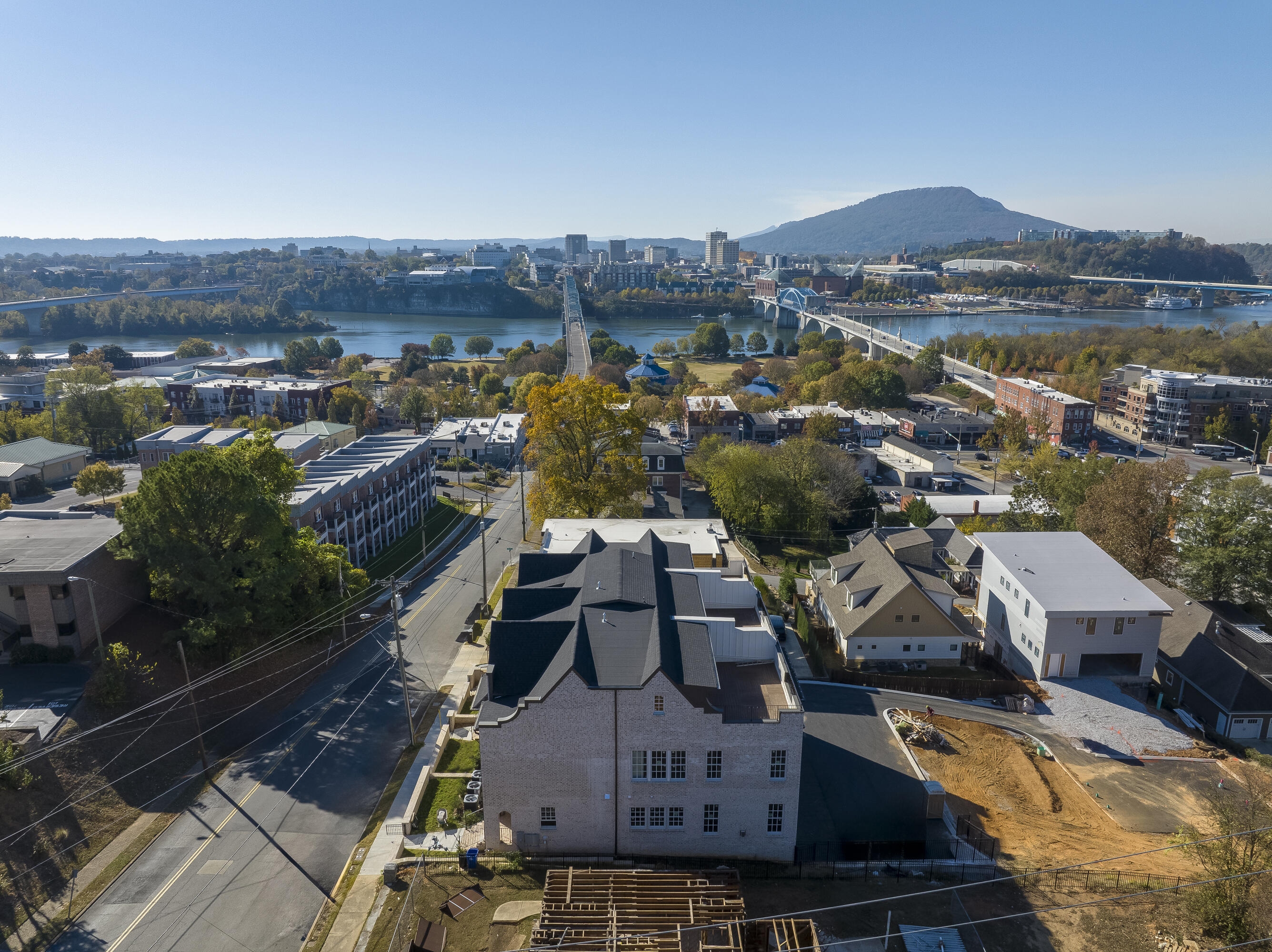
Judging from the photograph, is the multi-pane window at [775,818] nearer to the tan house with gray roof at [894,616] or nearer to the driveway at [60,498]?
the tan house with gray roof at [894,616]

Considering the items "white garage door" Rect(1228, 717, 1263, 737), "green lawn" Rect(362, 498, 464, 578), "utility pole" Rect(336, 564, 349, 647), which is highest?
"utility pole" Rect(336, 564, 349, 647)

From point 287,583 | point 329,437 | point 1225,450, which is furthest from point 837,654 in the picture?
point 1225,450

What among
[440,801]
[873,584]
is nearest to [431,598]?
[440,801]

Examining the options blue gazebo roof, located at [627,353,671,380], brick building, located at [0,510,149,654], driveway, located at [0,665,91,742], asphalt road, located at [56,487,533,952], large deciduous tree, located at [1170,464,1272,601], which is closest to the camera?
asphalt road, located at [56,487,533,952]

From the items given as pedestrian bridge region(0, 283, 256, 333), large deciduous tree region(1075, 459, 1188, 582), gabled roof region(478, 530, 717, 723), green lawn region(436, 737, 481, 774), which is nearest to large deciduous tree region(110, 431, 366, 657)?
green lawn region(436, 737, 481, 774)

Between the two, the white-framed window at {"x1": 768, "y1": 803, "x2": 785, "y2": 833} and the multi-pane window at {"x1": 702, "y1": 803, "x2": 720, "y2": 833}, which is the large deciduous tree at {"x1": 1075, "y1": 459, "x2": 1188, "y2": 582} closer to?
the white-framed window at {"x1": 768, "y1": 803, "x2": 785, "y2": 833}

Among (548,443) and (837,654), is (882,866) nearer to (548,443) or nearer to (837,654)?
(837,654)

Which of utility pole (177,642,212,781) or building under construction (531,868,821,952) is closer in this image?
building under construction (531,868,821,952)
